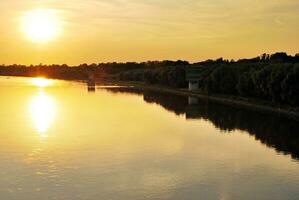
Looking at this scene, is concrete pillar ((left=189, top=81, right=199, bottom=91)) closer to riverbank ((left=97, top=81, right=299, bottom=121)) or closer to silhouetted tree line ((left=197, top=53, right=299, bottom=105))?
riverbank ((left=97, top=81, right=299, bottom=121))

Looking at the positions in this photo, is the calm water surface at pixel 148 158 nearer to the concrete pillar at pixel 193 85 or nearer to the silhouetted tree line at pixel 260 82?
the silhouetted tree line at pixel 260 82

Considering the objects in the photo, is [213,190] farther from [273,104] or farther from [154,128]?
[273,104]

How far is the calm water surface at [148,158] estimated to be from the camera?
2758 centimetres

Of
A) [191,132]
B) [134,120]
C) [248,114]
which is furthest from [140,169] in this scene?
[248,114]

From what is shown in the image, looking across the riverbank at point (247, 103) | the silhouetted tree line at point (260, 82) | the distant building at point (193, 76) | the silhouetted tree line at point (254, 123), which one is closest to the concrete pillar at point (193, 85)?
the distant building at point (193, 76)

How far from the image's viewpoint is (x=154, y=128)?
55.8 m

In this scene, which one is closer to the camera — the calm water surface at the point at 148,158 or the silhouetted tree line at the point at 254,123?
the calm water surface at the point at 148,158

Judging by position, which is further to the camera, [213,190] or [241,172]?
[241,172]

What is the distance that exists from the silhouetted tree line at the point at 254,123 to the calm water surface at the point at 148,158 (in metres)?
0.10

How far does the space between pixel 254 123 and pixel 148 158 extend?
999 inches

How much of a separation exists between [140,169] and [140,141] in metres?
12.7

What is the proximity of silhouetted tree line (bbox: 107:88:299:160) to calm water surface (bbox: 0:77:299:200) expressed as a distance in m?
0.10

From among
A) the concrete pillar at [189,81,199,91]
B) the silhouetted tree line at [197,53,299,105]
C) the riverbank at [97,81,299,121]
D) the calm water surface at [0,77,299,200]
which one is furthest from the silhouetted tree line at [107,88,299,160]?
the concrete pillar at [189,81,199,91]

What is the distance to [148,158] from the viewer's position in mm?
36688
